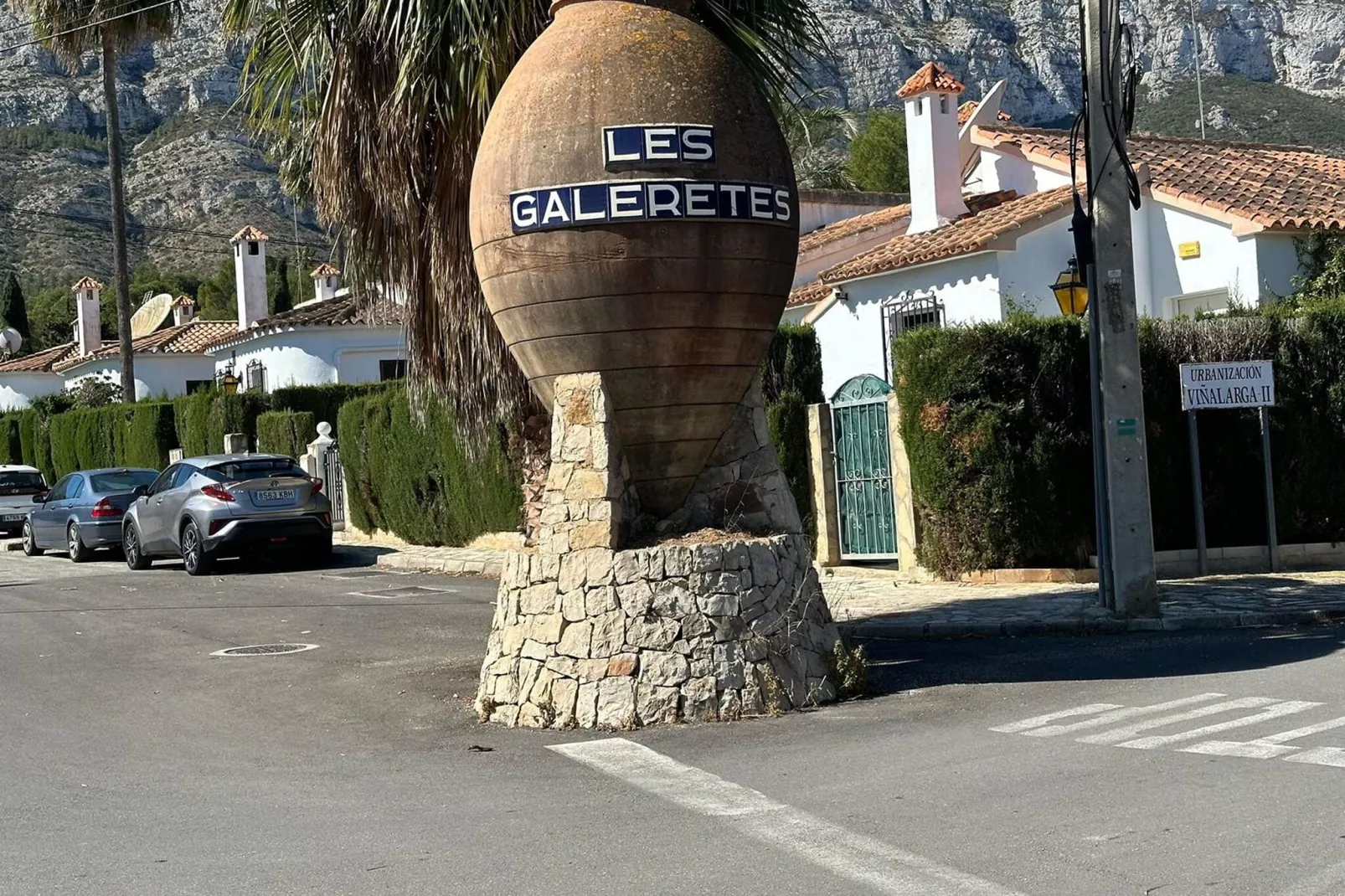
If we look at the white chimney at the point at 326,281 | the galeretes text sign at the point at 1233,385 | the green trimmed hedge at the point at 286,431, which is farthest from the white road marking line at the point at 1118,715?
the white chimney at the point at 326,281

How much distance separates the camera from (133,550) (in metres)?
22.3

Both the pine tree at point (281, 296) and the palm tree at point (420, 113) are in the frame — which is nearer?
the palm tree at point (420, 113)

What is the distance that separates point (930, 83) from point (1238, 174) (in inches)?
199

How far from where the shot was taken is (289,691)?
10.9 m

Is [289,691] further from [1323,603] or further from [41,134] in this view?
[41,134]

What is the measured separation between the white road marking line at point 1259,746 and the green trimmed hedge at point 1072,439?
23.3ft

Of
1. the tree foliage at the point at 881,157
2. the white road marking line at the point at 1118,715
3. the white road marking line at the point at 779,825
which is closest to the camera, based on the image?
the white road marking line at the point at 779,825

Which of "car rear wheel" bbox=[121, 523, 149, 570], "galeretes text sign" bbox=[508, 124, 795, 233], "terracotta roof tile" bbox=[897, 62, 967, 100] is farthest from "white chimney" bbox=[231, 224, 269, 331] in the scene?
"galeretes text sign" bbox=[508, 124, 795, 233]

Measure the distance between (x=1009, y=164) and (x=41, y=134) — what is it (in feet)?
248

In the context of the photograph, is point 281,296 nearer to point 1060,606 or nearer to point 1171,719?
point 1060,606

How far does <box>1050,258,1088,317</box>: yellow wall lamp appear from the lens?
54.2 ft

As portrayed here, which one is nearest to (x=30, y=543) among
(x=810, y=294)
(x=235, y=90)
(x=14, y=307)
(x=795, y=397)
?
(x=810, y=294)

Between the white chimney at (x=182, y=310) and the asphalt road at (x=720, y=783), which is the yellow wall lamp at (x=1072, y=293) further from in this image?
the white chimney at (x=182, y=310)

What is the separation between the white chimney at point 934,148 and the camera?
24.6 metres
